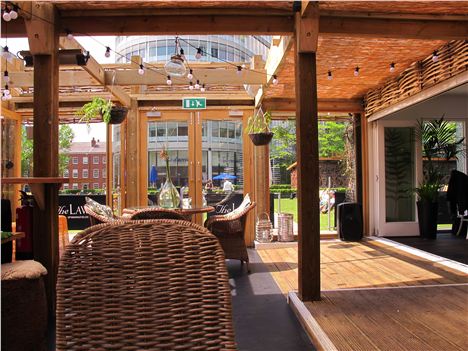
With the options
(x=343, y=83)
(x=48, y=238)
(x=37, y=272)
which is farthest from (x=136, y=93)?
(x=37, y=272)

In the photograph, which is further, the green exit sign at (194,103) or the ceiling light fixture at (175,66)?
the green exit sign at (194,103)

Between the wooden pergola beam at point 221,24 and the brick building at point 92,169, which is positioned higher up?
the wooden pergola beam at point 221,24

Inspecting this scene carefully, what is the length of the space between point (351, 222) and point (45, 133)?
5300 millimetres

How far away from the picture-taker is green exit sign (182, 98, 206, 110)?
6.14 meters

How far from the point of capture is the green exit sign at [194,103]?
20.1 feet

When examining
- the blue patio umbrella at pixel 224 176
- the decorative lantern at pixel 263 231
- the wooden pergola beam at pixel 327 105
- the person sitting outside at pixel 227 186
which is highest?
the wooden pergola beam at pixel 327 105

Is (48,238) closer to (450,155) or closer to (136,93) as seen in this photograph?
(136,93)

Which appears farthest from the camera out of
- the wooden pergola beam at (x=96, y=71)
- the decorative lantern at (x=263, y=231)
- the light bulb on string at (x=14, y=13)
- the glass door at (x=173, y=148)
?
the glass door at (x=173, y=148)

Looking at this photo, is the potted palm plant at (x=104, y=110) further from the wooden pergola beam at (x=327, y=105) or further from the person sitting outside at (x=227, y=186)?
the wooden pergola beam at (x=327, y=105)

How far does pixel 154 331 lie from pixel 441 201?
919 cm

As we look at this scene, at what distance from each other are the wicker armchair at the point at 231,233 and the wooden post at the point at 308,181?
58.6 inches

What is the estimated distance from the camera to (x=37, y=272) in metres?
2.13

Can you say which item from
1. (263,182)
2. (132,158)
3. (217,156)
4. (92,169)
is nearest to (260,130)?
(263,182)

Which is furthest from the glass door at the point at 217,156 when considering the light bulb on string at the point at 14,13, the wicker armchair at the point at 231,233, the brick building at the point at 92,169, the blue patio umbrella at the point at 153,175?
the light bulb on string at the point at 14,13
